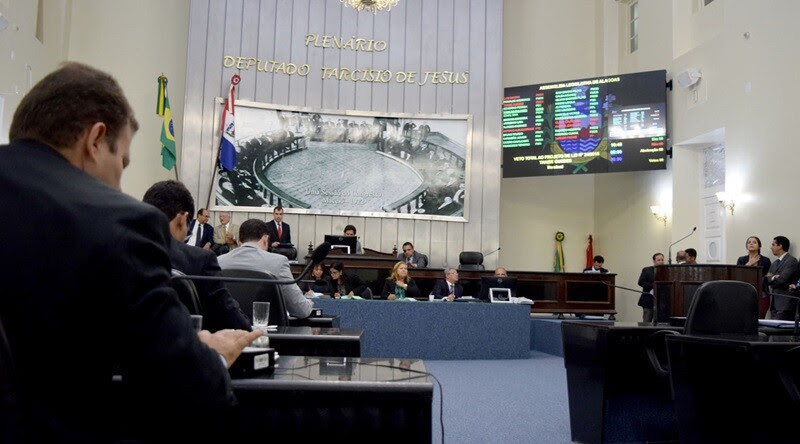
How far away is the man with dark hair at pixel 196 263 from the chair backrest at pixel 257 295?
2.30 ft

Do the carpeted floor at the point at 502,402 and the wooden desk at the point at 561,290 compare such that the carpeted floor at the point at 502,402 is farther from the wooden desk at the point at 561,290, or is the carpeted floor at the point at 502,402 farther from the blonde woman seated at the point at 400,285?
the wooden desk at the point at 561,290

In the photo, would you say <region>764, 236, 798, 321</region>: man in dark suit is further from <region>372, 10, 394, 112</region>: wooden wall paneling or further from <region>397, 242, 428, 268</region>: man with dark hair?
<region>372, 10, 394, 112</region>: wooden wall paneling

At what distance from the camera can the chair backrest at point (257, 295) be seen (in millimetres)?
3410

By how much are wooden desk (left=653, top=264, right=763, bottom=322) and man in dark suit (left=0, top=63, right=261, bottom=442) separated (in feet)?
19.9

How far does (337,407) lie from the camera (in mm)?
1667

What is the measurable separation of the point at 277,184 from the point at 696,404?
9264mm

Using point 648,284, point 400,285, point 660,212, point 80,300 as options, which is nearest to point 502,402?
point 400,285

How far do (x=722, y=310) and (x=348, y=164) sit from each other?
885 centimetres

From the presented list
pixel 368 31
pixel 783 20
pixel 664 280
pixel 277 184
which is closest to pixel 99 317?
pixel 664 280

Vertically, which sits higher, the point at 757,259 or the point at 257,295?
the point at 757,259

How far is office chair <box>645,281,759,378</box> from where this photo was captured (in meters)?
3.49

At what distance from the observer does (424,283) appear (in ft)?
33.8

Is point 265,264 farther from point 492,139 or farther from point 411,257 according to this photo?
point 492,139

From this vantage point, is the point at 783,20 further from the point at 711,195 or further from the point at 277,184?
the point at 277,184
